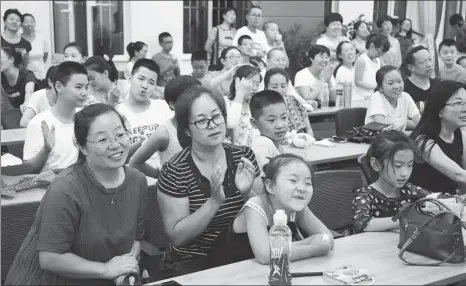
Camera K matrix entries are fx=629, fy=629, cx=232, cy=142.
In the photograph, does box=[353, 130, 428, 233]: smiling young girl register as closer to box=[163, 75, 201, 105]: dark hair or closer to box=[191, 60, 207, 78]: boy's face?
box=[163, 75, 201, 105]: dark hair

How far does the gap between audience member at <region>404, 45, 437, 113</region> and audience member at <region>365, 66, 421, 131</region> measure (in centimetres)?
45

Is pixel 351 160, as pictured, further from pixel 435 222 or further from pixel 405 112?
pixel 435 222

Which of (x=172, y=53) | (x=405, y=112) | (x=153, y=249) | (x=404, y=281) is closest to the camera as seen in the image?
(x=404, y=281)

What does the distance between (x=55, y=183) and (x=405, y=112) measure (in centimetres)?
369

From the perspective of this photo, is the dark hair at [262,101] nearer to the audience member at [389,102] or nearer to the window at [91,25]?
the audience member at [389,102]

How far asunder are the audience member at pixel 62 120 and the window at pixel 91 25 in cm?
501

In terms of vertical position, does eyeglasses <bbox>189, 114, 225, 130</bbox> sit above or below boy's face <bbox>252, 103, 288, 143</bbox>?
above

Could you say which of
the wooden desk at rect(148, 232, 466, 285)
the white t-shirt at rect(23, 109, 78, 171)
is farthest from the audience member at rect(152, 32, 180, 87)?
the wooden desk at rect(148, 232, 466, 285)

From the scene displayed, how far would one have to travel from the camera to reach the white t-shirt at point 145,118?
417 centimetres

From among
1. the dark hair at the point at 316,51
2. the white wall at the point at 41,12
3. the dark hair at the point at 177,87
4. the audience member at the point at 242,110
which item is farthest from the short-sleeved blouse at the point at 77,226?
the white wall at the point at 41,12

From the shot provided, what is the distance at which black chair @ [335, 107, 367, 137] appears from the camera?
524 centimetres

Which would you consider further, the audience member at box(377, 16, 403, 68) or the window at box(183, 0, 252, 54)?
the window at box(183, 0, 252, 54)

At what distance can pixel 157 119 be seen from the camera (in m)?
Result: 4.26

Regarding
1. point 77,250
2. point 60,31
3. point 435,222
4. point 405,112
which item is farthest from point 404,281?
point 60,31
